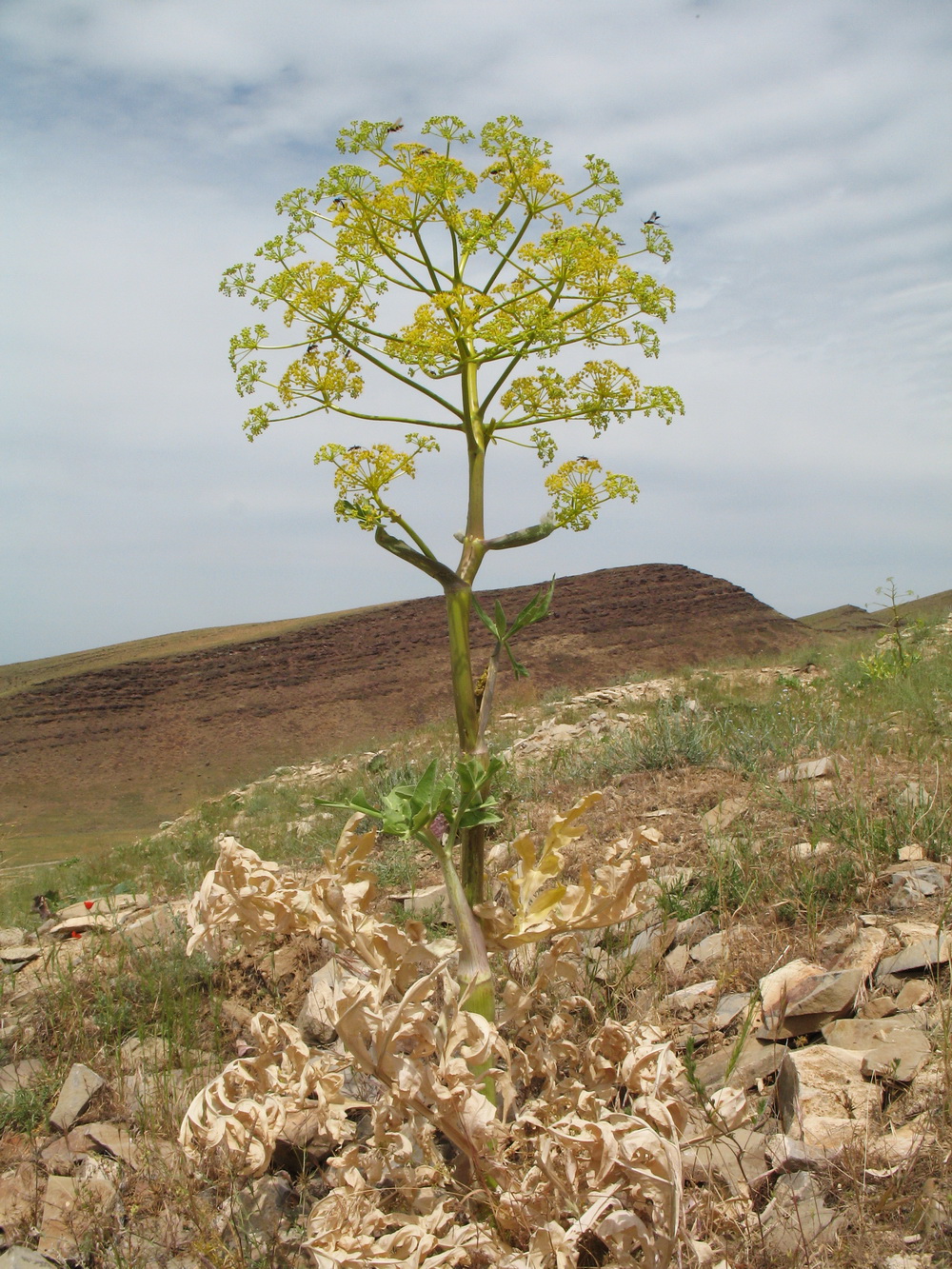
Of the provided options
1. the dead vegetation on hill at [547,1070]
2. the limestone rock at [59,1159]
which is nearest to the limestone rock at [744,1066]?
the dead vegetation on hill at [547,1070]

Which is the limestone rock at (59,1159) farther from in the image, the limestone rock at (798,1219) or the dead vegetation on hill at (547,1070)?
the limestone rock at (798,1219)

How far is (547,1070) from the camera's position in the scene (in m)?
2.03

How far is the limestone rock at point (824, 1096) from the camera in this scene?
189 centimetres

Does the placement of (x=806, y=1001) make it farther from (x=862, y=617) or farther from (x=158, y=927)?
(x=862, y=617)

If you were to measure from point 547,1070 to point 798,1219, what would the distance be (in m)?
0.62

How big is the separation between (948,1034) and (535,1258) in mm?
1227

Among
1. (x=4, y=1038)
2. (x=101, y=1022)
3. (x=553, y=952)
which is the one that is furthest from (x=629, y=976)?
(x=4, y=1038)

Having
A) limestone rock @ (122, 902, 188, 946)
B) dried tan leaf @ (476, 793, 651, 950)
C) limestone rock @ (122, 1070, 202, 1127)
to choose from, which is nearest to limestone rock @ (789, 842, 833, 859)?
dried tan leaf @ (476, 793, 651, 950)

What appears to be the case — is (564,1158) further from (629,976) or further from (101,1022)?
(101,1022)

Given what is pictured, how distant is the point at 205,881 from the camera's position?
2.11m

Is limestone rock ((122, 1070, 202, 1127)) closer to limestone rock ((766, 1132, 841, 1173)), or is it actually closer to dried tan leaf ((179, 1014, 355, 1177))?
dried tan leaf ((179, 1014, 355, 1177))

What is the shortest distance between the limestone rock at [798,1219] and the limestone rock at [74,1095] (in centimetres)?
211

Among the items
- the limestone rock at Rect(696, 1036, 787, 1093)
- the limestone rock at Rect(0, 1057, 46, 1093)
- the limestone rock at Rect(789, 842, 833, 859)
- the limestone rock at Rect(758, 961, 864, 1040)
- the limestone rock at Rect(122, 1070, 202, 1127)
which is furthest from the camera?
the limestone rock at Rect(789, 842, 833, 859)

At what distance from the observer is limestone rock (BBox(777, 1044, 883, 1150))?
1889 mm
